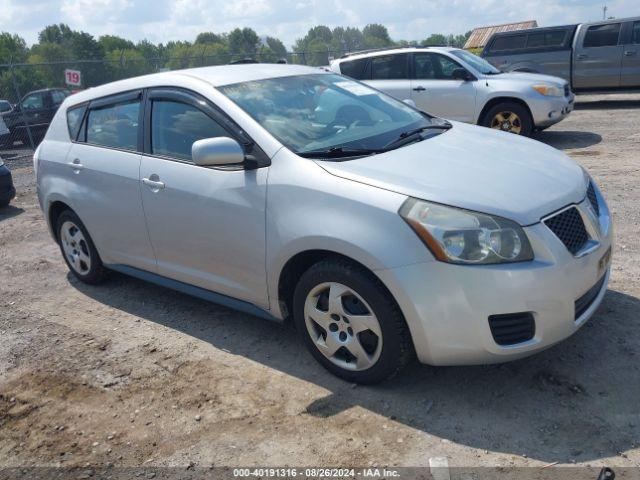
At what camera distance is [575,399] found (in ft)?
10.9

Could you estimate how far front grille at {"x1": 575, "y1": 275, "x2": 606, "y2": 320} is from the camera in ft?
10.9

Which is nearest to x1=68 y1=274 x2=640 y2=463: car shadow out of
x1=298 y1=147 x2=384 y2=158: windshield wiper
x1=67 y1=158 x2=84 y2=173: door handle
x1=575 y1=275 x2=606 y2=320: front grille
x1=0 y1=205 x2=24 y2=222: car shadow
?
x1=575 y1=275 x2=606 y2=320: front grille

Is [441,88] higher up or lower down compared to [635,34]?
lower down

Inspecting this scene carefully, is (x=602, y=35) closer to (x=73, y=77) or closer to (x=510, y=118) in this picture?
(x=510, y=118)

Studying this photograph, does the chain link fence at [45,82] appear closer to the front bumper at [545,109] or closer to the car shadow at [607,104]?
the front bumper at [545,109]

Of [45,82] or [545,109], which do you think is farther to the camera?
[45,82]

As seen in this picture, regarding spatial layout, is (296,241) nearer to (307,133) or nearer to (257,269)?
(257,269)

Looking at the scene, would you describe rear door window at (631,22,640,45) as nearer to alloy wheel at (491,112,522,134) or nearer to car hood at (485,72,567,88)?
car hood at (485,72,567,88)

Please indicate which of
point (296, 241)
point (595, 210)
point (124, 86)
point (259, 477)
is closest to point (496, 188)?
point (595, 210)

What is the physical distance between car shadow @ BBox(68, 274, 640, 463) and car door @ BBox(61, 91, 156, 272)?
3.14ft

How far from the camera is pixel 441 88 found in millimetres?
10672

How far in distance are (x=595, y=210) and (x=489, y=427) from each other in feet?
4.72

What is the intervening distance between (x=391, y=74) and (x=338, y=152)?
7.87 metres

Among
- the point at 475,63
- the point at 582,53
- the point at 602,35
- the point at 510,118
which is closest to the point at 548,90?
the point at 510,118
